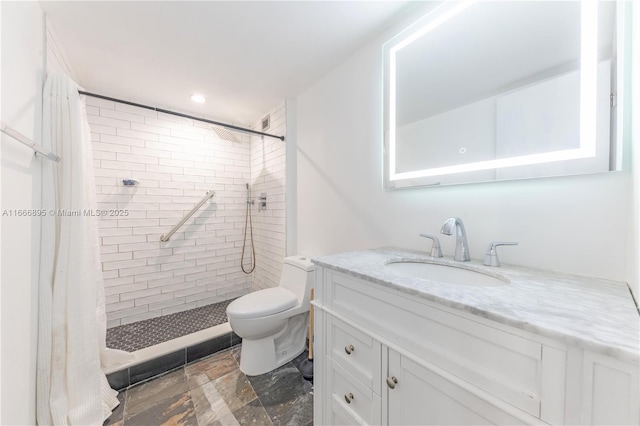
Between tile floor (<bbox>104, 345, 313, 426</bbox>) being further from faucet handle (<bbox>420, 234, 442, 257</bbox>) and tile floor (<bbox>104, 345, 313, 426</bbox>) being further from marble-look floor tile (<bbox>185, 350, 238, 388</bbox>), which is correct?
faucet handle (<bbox>420, 234, 442, 257</bbox>)

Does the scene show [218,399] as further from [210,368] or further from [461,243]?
[461,243]

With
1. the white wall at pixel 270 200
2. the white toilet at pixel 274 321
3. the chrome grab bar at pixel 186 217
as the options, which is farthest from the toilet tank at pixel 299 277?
the chrome grab bar at pixel 186 217

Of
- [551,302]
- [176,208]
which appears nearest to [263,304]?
[551,302]

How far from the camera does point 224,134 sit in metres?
2.53

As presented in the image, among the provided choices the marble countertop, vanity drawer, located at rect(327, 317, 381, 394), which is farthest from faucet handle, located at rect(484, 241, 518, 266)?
vanity drawer, located at rect(327, 317, 381, 394)

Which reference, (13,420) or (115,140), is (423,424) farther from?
(115,140)

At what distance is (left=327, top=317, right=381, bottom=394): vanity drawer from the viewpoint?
0.83 metres

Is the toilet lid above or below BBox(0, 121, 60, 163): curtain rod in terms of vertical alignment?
below

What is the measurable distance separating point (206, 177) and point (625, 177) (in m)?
2.97

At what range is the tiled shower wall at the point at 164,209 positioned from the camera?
2186mm

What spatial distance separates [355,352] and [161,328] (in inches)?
81.8

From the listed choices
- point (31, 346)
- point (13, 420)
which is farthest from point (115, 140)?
point (13, 420)

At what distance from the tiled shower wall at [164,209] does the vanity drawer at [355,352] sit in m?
1.97

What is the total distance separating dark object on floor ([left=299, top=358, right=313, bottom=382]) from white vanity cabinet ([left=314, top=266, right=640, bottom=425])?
562 mm
